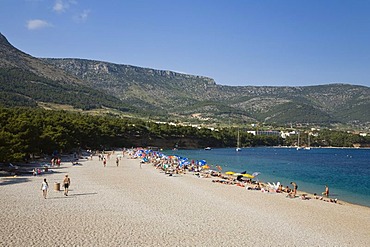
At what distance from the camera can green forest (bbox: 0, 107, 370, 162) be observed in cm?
3919

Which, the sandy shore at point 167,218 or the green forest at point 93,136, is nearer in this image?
the sandy shore at point 167,218

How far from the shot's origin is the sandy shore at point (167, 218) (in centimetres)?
1425

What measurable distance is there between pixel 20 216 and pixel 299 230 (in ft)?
41.6

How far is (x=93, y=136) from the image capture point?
80.9 metres

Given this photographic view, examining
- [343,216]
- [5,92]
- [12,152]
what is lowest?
[343,216]

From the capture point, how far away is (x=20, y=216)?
16.7 meters

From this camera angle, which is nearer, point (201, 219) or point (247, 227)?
point (247, 227)

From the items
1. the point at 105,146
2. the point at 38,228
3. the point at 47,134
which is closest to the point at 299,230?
the point at 38,228

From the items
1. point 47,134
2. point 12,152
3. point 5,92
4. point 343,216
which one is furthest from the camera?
point 5,92

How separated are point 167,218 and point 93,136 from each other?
65638 mm

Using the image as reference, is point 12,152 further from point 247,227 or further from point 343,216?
point 343,216

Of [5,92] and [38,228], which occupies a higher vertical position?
[5,92]

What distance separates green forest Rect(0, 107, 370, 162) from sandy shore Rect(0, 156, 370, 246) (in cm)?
1244

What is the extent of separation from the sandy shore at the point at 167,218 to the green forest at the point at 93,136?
40.8ft
